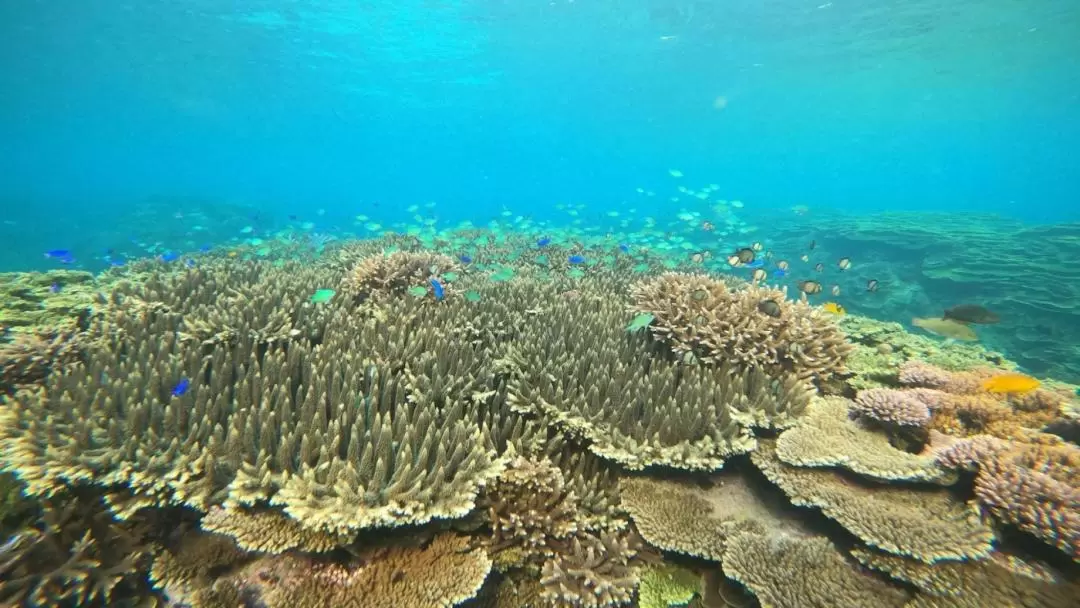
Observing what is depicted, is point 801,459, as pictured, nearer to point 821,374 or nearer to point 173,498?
point 821,374

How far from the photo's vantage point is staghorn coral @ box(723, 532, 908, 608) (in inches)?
117

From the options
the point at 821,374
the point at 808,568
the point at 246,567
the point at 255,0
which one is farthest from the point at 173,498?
the point at 255,0

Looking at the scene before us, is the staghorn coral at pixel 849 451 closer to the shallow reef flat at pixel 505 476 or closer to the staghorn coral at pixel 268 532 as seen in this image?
the shallow reef flat at pixel 505 476

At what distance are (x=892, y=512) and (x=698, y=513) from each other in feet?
4.63

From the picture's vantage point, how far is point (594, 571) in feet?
10.6

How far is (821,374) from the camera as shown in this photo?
524cm

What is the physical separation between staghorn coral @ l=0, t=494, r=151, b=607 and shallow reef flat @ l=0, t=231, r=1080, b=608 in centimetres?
1

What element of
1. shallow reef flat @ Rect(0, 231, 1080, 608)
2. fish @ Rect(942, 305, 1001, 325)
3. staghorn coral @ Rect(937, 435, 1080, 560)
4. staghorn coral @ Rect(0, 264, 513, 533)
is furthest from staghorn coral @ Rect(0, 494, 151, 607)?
fish @ Rect(942, 305, 1001, 325)

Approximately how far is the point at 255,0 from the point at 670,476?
1940 inches

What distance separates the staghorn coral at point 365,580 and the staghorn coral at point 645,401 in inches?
57.0

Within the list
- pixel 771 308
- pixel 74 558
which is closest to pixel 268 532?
pixel 74 558

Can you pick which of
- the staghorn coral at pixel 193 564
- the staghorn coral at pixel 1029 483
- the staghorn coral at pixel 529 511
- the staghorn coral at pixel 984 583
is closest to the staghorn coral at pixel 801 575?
the staghorn coral at pixel 984 583

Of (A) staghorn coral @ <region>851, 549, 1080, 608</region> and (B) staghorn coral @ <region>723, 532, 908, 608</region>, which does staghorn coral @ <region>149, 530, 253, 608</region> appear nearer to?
(B) staghorn coral @ <region>723, 532, 908, 608</region>

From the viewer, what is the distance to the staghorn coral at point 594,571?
10.2 ft
